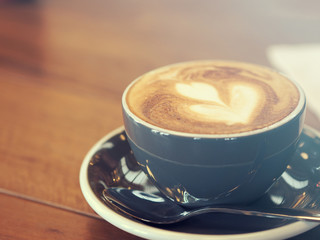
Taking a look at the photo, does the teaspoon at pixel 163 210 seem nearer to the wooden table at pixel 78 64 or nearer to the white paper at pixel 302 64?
the wooden table at pixel 78 64

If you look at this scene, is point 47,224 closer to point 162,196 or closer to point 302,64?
point 162,196

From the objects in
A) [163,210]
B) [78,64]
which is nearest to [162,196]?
[163,210]

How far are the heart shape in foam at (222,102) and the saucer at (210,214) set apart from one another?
85 millimetres

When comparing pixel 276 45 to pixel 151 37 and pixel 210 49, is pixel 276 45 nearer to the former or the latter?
pixel 210 49

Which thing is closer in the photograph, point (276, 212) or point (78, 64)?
point (276, 212)

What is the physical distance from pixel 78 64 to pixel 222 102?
436 millimetres

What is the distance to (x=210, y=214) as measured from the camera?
0.36 metres

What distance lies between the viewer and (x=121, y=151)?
45 centimetres

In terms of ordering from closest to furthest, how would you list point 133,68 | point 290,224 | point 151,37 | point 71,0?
point 290,224 → point 133,68 → point 151,37 → point 71,0

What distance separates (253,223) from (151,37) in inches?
23.8

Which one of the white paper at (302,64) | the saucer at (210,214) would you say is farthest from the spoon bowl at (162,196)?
the white paper at (302,64)

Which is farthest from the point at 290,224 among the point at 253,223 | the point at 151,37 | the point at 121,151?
the point at 151,37

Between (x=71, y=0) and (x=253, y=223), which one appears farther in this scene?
(x=71, y=0)

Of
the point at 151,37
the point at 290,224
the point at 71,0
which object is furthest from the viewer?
the point at 71,0
